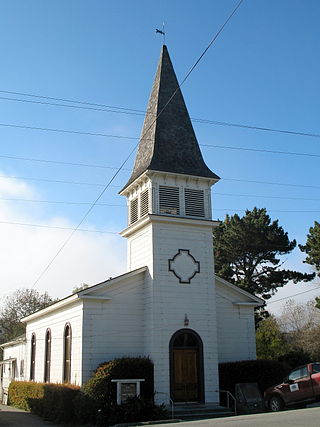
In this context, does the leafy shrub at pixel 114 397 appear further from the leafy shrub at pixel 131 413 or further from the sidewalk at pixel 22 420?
the sidewalk at pixel 22 420

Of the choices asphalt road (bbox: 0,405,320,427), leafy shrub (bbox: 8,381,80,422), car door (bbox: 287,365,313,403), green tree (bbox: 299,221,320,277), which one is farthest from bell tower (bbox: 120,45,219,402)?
green tree (bbox: 299,221,320,277)

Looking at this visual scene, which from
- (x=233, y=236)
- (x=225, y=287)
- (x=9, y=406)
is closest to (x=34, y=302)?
(x=233, y=236)

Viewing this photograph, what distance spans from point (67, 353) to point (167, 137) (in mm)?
11510

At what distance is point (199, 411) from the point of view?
21375 millimetres

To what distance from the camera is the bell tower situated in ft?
74.0

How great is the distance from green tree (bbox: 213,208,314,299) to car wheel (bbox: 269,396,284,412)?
83.6 ft

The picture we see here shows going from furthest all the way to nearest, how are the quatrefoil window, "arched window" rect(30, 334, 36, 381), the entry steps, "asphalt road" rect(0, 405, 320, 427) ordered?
"arched window" rect(30, 334, 36, 381) < the quatrefoil window < the entry steps < "asphalt road" rect(0, 405, 320, 427)

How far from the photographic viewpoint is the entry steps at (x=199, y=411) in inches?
820

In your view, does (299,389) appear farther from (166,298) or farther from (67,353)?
(67,353)

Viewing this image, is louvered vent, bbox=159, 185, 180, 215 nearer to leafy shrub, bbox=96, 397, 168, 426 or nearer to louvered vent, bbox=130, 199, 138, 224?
louvered vent, bbox=130, 199, 138, 224

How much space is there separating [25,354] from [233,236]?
2227 cm

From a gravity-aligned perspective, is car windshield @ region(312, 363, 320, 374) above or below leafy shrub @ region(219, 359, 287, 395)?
above

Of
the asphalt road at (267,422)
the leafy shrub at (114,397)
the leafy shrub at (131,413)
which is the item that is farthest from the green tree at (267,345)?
the asphalt road at (267,422)

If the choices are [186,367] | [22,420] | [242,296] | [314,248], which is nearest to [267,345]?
[314,248]
